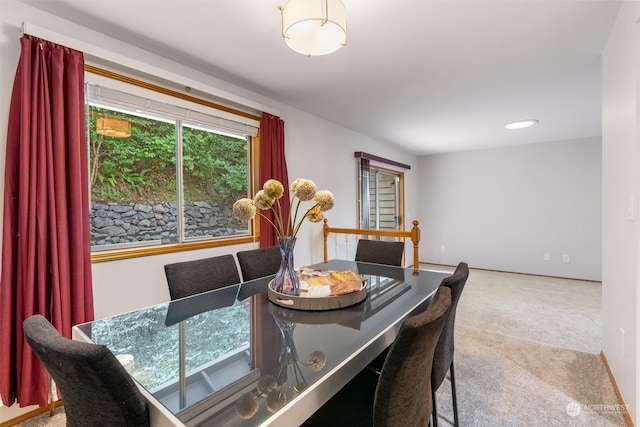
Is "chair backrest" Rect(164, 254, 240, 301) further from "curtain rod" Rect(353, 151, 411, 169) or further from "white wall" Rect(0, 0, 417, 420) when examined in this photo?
"curtain rod" Rect(353, 151, 411, 169)

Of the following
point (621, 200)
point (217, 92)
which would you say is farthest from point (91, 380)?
point (621, 200)

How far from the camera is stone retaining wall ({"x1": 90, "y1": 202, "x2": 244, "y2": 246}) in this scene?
203 cm

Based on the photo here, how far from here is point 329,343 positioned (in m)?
1.04

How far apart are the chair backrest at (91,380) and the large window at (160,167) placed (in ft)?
4.83

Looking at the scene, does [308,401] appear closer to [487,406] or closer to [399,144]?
[487,406]

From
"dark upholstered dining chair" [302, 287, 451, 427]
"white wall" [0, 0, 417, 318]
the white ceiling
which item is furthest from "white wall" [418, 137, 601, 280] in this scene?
"dark upholstered dining chair" [302, 287, 451, 427]

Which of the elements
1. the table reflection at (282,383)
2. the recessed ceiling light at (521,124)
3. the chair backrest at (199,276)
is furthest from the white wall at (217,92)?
the recessed ceiling light at (521,124)

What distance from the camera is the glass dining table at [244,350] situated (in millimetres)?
732

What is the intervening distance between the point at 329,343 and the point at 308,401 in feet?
0.89

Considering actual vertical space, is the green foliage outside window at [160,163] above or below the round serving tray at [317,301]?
above

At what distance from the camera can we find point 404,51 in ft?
7.04

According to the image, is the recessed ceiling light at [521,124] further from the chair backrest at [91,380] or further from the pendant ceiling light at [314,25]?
the chair backrest at [91,380]

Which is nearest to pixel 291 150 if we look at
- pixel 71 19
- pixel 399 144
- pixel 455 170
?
pixel 71 19

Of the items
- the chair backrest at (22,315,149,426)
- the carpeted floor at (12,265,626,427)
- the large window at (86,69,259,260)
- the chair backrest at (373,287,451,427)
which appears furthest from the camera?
the large window at (86,69,259,260)
